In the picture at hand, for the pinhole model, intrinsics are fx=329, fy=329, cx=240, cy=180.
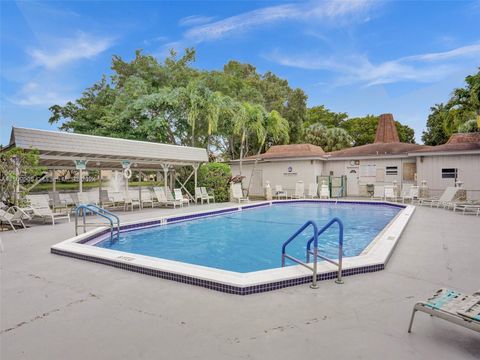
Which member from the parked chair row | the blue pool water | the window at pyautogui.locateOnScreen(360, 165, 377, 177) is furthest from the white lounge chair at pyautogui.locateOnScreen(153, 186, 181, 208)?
the window at pyautogui.locateOnScreen(360, 165, 377, 177)

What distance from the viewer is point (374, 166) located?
66.1 feet

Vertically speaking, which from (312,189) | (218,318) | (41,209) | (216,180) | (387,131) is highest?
(387,131)

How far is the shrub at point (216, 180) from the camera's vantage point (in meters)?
18.1

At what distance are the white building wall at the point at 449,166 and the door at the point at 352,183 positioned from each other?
3.83 meters

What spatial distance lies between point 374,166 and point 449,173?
13.4ft

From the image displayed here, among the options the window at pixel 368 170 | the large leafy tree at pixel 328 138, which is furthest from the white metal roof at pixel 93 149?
the large leafy tree at pixel 328 138

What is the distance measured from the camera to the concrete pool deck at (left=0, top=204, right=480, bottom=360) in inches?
111

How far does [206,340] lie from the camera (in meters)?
2.97

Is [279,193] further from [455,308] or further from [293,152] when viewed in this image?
[455,308]

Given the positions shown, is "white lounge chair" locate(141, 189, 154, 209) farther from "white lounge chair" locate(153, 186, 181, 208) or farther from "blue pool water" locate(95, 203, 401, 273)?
"blue pool water" locate(95, 203, 401, 273)

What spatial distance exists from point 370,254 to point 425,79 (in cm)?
3468

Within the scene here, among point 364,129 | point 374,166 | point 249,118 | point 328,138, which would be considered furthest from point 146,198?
point 364,129

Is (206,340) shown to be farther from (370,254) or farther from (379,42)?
(379,42)

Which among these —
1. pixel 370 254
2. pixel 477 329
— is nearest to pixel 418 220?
pixel 370 254
